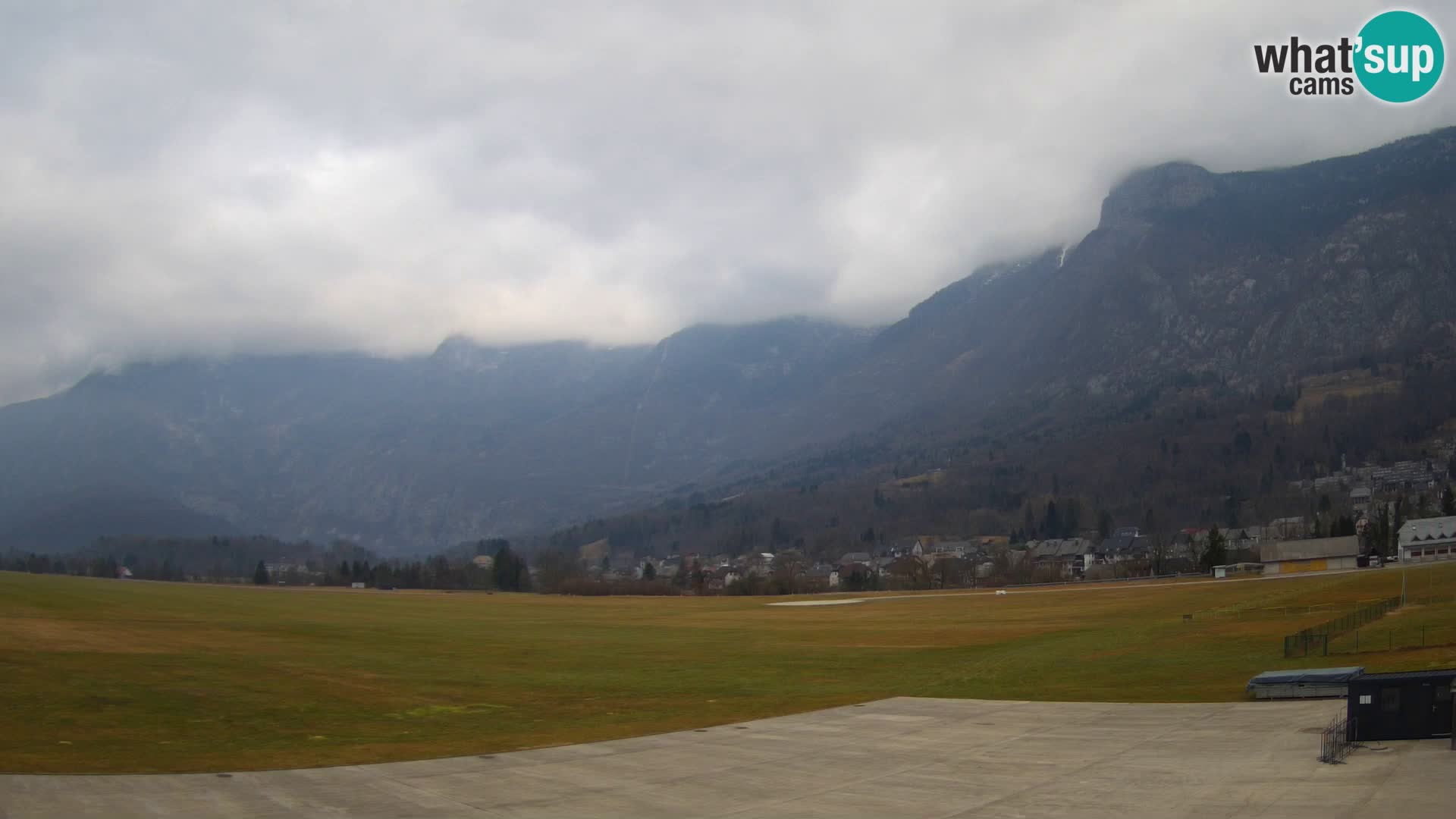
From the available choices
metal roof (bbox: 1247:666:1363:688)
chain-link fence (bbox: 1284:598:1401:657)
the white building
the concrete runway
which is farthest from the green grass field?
the white building

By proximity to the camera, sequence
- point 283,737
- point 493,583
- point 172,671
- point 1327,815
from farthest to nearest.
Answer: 1. point 493,583
2. point 172,671
3. point 283,737
4. point 1327,815

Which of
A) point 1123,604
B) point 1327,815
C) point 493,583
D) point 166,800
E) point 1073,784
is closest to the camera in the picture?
point 1327,815

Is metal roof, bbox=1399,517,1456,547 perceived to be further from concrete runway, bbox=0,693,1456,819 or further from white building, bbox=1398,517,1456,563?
concrete runway, bbox=0,693,1456,819

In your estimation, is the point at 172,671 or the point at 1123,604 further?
the point at 1123,604

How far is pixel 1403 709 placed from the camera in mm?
26531

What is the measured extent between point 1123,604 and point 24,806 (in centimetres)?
7831

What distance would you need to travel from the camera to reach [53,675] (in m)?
35.3

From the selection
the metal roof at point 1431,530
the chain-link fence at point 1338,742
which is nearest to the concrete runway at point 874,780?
the chain-link fence at point 1338,742

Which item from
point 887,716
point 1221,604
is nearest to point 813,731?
point 887,716

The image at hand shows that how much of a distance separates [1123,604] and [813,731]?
58290 mm

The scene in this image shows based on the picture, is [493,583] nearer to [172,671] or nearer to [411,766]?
[172,671]

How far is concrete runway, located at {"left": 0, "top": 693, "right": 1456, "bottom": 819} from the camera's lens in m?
21.8

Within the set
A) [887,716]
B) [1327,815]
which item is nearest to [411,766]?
[887,716]

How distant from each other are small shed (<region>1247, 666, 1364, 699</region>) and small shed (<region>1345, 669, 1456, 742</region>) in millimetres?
8322
